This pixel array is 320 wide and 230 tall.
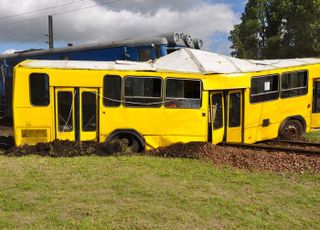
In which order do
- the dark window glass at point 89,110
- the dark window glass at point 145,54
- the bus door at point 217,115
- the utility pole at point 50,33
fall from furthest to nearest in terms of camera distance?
1. the utility pole at point 50,33
2. the dark window glass at point 145,54
3. the bus door at point 217,115
4. the dark window glass at point 89,110

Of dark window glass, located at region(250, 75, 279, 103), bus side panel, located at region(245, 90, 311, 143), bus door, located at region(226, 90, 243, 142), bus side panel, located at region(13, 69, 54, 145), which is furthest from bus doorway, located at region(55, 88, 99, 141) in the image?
dark window glass, located at region(250, 75, 279, 103)

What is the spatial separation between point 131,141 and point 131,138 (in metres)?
0.09

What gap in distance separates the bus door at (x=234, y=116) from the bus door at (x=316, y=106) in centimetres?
308

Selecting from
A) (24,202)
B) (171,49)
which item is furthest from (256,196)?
(171,49)

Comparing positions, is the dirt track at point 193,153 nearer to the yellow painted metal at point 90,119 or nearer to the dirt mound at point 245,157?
the dirt mound at point 245,157

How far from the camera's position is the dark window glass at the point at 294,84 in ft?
42.6

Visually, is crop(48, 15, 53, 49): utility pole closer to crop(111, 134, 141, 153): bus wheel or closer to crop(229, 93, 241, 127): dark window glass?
crop(111, 134, 141, 153): bus wheel

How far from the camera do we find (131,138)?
1126 centimetres

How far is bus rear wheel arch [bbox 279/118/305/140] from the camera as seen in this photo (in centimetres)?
1319

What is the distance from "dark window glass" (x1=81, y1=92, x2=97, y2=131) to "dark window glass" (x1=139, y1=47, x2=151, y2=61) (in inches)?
175

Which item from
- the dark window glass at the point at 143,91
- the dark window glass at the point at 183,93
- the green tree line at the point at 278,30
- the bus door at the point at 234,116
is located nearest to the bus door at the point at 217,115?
the bus door at the point at 234,116

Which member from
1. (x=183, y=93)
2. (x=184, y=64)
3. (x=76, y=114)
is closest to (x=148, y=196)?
(x=76, y=114)

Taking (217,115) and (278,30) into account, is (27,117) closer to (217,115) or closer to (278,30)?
(217,115)

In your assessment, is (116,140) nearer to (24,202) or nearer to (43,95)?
(43,95)
